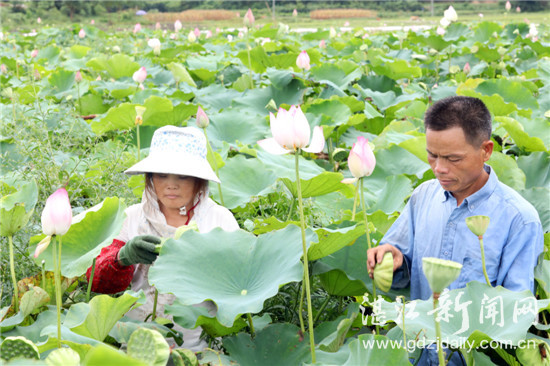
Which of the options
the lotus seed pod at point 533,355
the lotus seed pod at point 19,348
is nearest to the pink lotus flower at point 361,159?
the lotus seed pod at point 533,355

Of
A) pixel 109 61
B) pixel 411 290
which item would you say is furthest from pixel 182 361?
pixel 109 61

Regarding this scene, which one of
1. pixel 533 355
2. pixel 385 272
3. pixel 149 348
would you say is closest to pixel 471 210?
pixel 385 272

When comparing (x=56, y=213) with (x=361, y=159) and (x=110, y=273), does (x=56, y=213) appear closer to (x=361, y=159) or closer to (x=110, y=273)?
(x=110, y=273)

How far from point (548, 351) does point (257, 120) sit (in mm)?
2044

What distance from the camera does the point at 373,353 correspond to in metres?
1.18

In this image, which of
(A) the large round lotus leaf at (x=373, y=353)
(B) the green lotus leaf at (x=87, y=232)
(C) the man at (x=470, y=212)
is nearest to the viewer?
(A) the large round lotus leaf at (x=373, y=353)

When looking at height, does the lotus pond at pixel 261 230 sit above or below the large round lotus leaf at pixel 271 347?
above

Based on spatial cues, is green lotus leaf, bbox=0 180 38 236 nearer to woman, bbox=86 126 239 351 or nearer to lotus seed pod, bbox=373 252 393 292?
woman, bbox=86 126 239 351

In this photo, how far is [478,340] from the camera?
1.20 meters

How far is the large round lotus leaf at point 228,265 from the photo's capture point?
54.4 inches

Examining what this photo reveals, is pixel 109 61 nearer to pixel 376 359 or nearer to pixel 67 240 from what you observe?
pixel 67 240

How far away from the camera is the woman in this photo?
1.75 meters

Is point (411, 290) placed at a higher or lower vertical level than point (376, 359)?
lower

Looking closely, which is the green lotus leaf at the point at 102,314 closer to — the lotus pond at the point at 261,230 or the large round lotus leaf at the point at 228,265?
the lotus pond at the point at 261,230
